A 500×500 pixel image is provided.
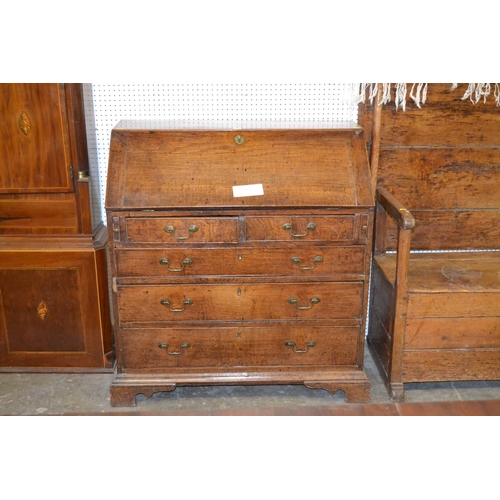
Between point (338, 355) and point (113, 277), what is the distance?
1181mm

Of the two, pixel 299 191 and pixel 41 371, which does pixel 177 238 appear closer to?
pixel 299 191

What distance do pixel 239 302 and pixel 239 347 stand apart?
0.80 feet

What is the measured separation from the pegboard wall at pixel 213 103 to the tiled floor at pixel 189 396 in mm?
901

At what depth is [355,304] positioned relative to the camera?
292 centimetres


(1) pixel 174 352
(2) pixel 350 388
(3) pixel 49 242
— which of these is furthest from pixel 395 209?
(3) pixel 49 242

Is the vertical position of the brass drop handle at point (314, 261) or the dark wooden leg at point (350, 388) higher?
the brass drop handle at point (314, 261)

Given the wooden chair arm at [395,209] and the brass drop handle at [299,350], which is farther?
the brass drop handle at [299,350]

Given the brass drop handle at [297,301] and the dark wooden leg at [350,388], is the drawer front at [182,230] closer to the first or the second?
the brass drop handle at [297,301]

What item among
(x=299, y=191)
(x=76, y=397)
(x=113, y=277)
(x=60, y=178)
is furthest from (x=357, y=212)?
(x=76, y=397)

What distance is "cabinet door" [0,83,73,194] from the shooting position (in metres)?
2.86

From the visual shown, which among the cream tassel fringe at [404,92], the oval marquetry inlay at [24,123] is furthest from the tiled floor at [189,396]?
the cream tassel fringe at [404,92]

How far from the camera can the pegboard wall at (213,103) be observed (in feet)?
10.6

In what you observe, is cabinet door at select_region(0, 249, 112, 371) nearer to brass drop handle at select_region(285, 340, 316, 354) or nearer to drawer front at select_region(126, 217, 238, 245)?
drawer front at select_region(126, 217, 238, 245)

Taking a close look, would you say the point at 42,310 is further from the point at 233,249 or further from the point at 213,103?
the point at 213,103
